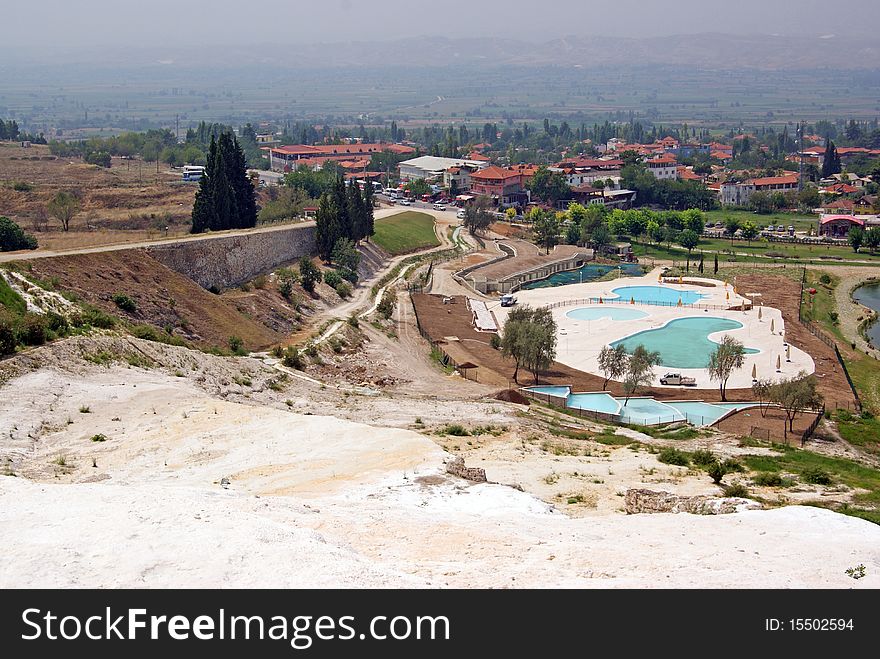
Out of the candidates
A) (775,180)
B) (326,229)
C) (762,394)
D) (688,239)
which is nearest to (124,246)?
(326,229)

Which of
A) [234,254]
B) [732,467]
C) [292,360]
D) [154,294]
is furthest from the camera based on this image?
[234,254]

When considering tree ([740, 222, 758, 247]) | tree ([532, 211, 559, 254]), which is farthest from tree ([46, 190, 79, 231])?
tree ([740, 222, 758, 247])

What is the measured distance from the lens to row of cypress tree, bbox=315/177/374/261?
5250 cm

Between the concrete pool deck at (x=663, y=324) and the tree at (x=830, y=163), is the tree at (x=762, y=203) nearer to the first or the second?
the tree at (x=830, y=163)

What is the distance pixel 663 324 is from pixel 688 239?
28.1 m

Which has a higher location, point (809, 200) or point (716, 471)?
point (809, 200)

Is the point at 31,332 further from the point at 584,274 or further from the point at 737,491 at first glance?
the point at 584,274

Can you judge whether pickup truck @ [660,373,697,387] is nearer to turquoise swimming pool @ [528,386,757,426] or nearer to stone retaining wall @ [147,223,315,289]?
turquoise swimming pool @ [528,386,757,426]

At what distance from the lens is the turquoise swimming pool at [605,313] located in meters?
49.6

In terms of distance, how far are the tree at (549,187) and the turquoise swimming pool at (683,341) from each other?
4915cm

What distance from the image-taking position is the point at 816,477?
2045 cm

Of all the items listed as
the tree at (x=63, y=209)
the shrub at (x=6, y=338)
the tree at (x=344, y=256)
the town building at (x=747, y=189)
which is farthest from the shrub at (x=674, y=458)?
the town building at (x=747, y=189)
